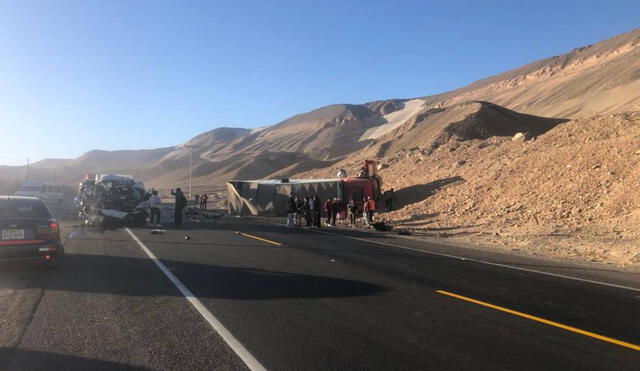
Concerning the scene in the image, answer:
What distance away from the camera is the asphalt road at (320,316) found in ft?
15.1

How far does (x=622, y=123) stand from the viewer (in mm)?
23844

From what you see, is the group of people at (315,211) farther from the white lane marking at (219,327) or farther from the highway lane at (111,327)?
the highway lane at (111,327)

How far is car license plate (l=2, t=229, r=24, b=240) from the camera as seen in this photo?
8234 mm

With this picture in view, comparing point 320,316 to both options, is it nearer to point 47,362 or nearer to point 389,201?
point 47,362

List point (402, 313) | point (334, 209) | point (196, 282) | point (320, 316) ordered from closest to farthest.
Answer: point (320, 316) < point (402, 313) < point (196, 282) < point (334, 209)

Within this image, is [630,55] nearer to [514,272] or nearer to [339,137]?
[339,137]

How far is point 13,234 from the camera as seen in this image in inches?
328

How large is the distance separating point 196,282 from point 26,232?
3.26 metres

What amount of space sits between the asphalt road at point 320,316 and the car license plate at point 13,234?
75 cm

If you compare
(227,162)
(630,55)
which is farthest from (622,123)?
(227,162)

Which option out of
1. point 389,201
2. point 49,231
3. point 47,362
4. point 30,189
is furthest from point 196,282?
point 30,189

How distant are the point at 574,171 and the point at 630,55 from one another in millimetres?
97290

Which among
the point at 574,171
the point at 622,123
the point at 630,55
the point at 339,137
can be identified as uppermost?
the point at 630,55

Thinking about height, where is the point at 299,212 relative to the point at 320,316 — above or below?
above
